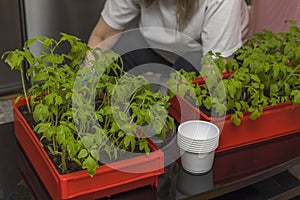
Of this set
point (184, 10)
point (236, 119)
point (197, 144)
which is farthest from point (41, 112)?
point (184, 10)

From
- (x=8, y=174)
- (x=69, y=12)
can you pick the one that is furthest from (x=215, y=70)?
(x=69, y=12)

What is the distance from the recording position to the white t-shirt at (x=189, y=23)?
5.22ft

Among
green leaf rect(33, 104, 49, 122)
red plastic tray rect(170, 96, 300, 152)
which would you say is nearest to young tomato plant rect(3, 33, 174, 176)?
green leaf rect(33, 104, 49, 122)

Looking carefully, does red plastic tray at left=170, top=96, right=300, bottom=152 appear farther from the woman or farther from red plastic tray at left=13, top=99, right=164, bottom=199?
the woman

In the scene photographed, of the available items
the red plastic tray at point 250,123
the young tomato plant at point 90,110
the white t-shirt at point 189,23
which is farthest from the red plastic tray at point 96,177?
the white t-shirt at point 189,23

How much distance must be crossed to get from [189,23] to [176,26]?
0.06m

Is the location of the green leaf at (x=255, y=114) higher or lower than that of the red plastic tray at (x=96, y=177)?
higher

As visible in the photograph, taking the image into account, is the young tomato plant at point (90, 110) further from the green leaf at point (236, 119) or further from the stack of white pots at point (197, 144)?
the green leaf at point (236, 119)

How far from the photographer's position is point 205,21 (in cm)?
163

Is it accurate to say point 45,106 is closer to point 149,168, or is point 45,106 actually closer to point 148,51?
point 149,168

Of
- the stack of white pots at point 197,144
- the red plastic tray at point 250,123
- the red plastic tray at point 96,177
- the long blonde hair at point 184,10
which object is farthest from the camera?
the long blonde hair at point 184,10

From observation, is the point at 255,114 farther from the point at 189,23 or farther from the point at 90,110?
the point at 189,23

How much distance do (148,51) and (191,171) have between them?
0.88 m

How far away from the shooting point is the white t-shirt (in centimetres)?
159
